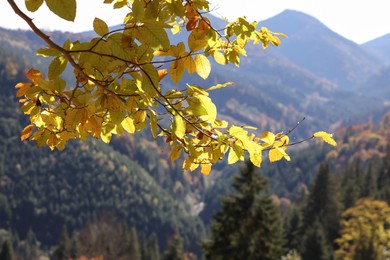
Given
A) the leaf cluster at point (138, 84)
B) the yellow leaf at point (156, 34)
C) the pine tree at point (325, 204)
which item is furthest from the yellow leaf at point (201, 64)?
the pine tree at point (325, 204)

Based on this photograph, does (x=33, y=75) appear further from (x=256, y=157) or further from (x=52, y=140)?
(x=256, y=157)

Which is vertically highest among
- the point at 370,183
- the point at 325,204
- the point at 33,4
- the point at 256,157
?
the point at 33,4

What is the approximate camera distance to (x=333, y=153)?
114625 millimetres

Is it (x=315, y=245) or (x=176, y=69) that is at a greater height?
(x=176, y=69)

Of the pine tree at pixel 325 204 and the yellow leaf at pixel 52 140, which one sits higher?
the yellow leaf at pixel 52 140

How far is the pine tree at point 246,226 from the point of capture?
14516 mm

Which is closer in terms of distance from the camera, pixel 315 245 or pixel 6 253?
pixel 315 245

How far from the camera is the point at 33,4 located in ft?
3.40

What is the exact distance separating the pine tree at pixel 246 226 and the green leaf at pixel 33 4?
46.3ft

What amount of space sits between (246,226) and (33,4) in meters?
14.8

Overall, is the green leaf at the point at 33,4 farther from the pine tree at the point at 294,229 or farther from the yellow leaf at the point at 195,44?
the pine tree at the point at 294,229

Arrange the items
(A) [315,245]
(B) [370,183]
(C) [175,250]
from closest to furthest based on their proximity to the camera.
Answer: (A) [315,245]
(C) [175,250]
(B) [370,183]

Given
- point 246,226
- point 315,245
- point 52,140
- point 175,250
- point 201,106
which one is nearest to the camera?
point 201,106

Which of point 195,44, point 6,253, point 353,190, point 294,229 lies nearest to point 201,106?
point 195,44
